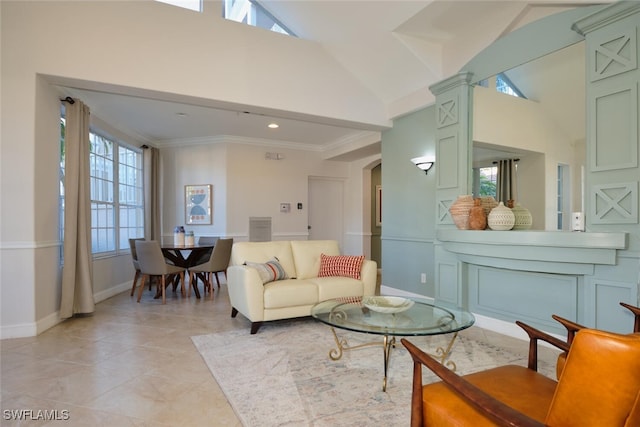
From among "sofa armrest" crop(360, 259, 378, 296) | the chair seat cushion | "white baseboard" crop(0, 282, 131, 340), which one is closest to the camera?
the chair seat cushion

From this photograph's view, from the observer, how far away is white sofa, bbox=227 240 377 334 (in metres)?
3.37

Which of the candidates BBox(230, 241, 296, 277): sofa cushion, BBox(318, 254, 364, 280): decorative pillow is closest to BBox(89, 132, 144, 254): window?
BBox(230, 241, 296, 277): sofa cushion

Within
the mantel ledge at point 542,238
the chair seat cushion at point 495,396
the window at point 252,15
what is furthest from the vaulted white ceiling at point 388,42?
the chair seat cushion at point 495,396

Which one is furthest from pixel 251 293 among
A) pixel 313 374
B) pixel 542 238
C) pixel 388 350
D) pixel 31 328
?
pixel 542 238

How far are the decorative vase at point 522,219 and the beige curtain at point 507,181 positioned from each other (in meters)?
0.14

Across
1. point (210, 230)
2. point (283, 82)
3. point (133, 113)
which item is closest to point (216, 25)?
point (283, 82)

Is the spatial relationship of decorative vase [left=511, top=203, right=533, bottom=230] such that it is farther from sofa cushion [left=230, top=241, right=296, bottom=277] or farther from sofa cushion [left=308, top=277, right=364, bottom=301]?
sofa cushion [left=230, top=241, right=296, bottom=277]

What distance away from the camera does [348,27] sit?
4.18 meters

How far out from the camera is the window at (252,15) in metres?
4.33

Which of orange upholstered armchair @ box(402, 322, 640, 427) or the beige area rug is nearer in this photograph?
orange upholstered armchair @ box(402, 322, 640, 427)

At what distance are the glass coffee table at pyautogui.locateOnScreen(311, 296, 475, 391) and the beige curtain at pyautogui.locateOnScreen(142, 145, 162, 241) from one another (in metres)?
4.48

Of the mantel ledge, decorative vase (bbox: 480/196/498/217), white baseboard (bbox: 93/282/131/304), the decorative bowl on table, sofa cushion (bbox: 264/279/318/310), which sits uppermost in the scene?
decorative vase (bbox: 480/196/498/217)

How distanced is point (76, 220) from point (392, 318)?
3521mm

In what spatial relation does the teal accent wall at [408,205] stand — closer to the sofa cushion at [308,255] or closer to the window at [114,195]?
the sofa cushion at [308,255]
